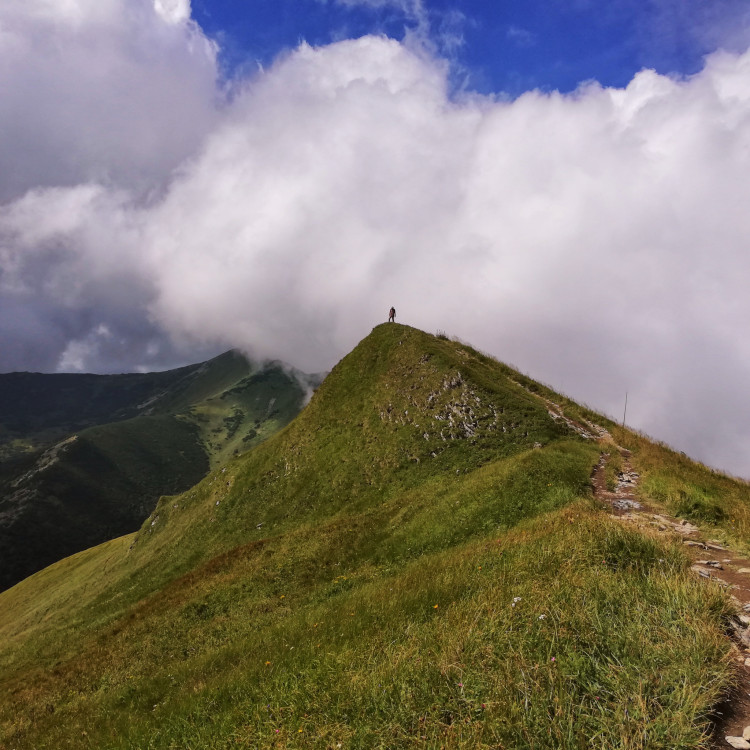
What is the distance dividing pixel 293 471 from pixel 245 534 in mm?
7420

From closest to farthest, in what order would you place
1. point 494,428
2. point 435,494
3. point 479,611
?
point 479,611 < point 435,494 < point 494,428

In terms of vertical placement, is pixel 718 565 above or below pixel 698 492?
below

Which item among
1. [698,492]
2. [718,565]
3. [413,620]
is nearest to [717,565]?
[718,565]

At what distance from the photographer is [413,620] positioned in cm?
1105

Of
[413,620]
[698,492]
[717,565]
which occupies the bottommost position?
[413,620]

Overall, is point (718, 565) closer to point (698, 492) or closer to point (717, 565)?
point (717, 565)

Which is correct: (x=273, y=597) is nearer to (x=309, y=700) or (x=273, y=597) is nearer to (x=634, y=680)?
(x=309, y=700)

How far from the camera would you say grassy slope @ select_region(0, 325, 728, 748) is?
6551mm

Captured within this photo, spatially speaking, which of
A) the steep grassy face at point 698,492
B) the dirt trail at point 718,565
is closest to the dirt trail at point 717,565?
the dirt trail at point 718,565

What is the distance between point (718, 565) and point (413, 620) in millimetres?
8786

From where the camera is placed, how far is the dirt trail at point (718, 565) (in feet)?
19.5

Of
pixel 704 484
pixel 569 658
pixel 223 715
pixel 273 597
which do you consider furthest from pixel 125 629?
pixel 704 484

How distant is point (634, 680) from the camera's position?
20.7 ft

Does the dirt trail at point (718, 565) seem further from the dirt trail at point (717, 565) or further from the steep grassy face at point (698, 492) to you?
the steep grassy face at point (698, 492)
